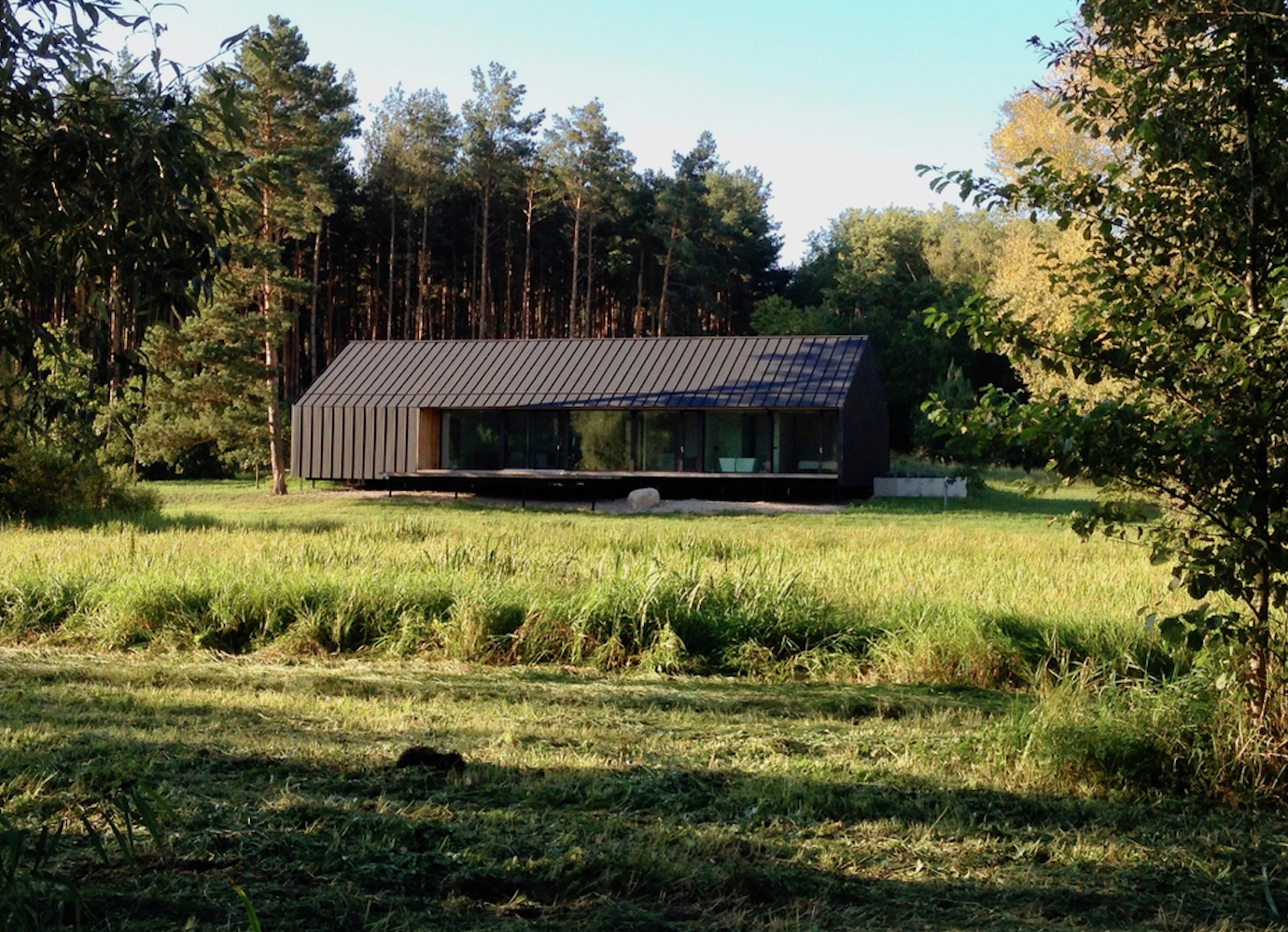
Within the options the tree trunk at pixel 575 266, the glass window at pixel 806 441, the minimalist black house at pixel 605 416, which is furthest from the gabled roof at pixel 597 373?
the tree trunk at pixel 575 266

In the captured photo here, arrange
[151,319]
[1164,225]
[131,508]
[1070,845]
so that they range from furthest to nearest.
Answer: [131,508]
[1164,225]
[1070,845]
[151,319]

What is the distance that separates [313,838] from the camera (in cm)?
428

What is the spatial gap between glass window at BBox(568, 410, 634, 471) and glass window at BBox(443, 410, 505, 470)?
205 centimetres

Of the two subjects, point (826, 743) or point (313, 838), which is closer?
point (313, 838)

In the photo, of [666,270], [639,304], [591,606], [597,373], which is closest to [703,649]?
[591,606]

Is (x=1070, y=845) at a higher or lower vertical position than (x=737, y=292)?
lower

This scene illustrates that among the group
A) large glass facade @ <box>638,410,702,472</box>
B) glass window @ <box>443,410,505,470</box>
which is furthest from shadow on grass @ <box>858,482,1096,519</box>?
glass window @ <box>443,410,505,470</box>

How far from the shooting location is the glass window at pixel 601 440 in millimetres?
31578

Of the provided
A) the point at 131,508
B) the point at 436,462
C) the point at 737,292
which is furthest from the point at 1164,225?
the point at 737,292

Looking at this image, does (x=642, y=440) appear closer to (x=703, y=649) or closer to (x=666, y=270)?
(x=666, y=270)

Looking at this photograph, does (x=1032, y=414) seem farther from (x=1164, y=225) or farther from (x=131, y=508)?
(x=131, y=508)

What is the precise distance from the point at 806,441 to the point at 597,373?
5897 mm

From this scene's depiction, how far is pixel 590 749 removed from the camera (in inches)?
235

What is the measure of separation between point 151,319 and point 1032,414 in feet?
11.2
